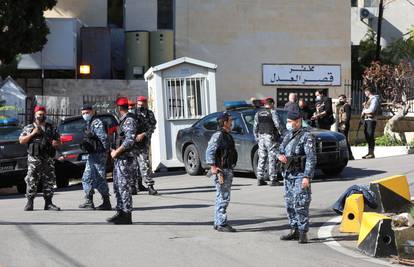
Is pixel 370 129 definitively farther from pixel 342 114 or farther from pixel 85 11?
pixel 85 11

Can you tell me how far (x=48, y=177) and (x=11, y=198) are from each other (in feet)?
10.4

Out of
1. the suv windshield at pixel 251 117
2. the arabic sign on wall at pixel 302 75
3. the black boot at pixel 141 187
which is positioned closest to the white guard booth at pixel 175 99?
the suv windshield at pixel 251 117

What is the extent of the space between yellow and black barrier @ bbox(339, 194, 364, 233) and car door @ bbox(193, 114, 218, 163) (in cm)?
697

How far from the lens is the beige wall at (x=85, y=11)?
100ft

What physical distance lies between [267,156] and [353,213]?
4675 millimetres

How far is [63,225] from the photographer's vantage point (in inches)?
400

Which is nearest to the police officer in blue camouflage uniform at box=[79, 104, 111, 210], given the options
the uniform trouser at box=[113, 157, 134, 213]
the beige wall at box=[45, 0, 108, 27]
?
the uniform trouser at box=[113, 157, 134, 213]

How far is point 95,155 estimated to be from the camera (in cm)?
1154

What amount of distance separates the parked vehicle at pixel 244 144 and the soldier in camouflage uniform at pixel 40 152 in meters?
4.86

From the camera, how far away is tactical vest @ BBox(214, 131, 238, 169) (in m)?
9.66

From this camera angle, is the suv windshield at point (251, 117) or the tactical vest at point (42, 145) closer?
the tactical vest at point (42, 145)

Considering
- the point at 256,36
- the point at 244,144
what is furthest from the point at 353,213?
the point at 256,36

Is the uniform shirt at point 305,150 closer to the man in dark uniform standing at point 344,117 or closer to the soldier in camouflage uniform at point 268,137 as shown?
the soldier in camouflage uniform at point 268,137

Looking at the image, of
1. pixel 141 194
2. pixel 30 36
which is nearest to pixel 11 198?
pixel 141 194
